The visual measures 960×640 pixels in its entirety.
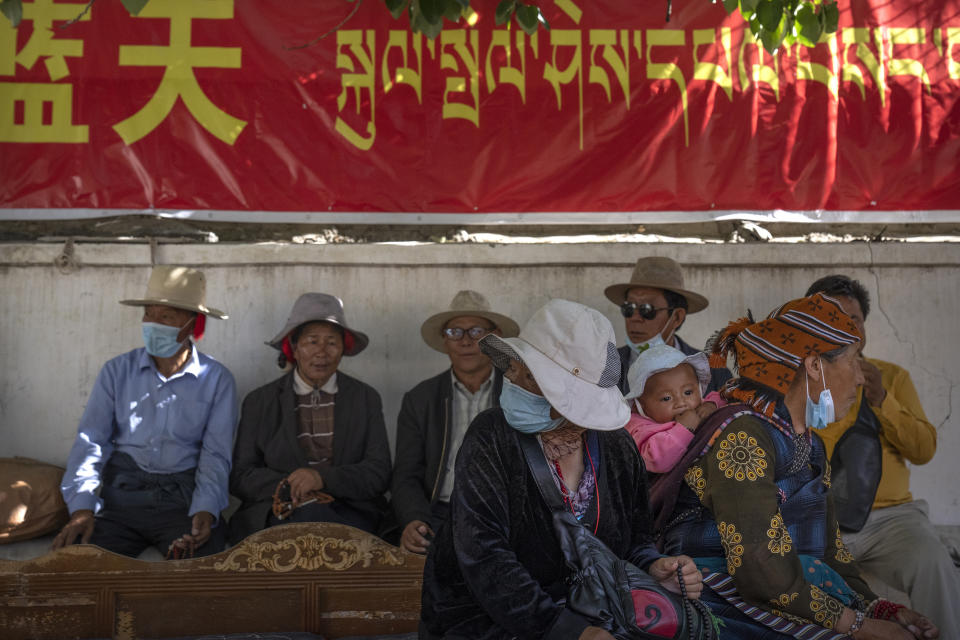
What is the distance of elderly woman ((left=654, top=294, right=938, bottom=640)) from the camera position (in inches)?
100

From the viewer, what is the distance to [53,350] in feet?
17.5

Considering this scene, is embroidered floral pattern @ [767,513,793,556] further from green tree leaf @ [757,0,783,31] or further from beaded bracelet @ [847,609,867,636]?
green tree leaf @ [757,0,783,31]

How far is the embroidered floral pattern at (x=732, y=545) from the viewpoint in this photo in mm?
2527

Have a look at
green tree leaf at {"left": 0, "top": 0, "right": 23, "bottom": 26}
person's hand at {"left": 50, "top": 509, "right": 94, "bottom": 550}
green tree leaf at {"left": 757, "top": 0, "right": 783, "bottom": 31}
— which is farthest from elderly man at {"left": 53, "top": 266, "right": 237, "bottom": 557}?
green tree leaf at {"left": 757, "top": 0, "right": 783, "bottom": 31}

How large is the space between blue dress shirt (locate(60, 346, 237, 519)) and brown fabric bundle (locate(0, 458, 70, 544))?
0.15 metres

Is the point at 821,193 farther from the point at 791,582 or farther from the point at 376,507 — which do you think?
the point at 791,582

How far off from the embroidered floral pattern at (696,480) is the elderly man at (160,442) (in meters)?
2.44

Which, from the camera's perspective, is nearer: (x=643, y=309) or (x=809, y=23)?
(x=809, y=23)

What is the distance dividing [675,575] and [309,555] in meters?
1.90

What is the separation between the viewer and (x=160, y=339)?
4660 mm

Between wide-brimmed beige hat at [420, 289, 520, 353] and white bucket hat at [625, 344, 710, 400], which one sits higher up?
wide-brimmed beige hat at [420, 289, 520, 353]

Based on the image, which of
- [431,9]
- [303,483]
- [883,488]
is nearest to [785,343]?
[431,9]

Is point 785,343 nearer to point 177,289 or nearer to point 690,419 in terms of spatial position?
point 690,419

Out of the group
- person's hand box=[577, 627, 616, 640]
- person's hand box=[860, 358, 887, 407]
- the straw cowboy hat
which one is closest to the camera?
person's hand box=[577, 627, 616, 640]
